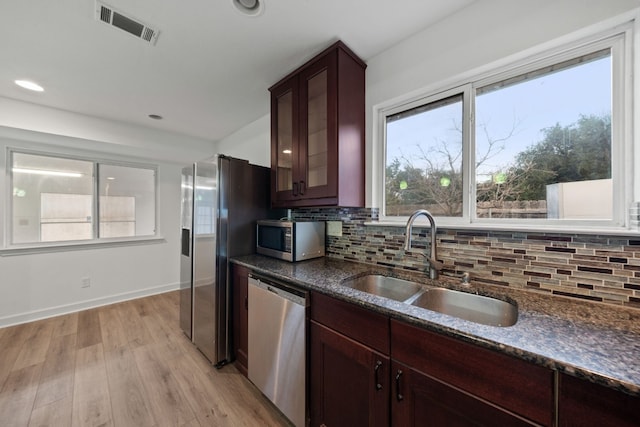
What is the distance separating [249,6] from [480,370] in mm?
2008

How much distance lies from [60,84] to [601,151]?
3.76 meters

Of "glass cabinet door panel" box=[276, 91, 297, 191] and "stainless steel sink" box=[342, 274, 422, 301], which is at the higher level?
"glass cabinet door panel" box=[276, 91, 297, 191]

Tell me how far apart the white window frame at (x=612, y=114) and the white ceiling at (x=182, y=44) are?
45 cm

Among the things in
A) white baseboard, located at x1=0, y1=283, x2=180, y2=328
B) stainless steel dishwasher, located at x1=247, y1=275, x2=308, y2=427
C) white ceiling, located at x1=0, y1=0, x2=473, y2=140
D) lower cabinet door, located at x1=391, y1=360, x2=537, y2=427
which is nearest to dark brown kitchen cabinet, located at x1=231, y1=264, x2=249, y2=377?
stainless steel dishwasher, located at x1=247, y1=275, x2=308, y2=427

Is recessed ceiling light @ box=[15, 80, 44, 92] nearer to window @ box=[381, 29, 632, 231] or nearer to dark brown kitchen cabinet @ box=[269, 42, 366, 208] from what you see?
dark brown kitchen cabinet @ box=[269, 42, 366, 208]

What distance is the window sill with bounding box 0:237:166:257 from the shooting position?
269cm

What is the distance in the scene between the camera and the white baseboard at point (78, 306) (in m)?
→ 2.65

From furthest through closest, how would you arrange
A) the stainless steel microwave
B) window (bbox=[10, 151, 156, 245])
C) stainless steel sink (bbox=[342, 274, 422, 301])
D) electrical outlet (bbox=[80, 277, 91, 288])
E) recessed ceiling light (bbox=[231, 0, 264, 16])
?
electrical outlet (bbox=[80, 277, 91, 288])
window (bbox=[10, 151, 156, 245])
the stainless steel microwave
stainless steel sink (bbox=[342, 274, 422, 301])
recessed ceiling light (bbox=[231, 0, 264, 16])

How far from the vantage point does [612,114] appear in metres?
1.01

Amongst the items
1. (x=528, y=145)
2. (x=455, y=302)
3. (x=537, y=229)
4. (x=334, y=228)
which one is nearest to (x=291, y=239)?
(x=334, y=228)

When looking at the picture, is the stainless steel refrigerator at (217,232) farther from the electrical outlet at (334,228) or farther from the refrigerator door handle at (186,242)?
the electrical outlet at (334,228)

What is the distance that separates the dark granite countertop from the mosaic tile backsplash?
0.19 feet

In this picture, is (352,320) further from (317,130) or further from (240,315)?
(317,130)

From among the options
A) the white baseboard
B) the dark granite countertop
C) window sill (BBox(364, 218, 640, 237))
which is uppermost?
window sill (BBox(364, 218, 640, 237))
